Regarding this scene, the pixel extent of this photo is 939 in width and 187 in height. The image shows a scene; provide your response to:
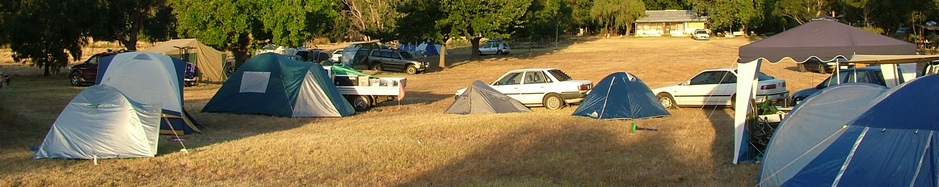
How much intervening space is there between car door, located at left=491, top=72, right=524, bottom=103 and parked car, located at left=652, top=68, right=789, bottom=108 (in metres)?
3.32

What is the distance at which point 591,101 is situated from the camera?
1683 centimetres

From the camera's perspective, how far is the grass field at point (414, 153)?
981cm

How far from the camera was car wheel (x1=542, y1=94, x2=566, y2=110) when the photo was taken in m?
19.4

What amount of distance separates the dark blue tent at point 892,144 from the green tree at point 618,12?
255 feet

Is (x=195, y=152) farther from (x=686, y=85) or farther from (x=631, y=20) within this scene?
(x=631, y=20)

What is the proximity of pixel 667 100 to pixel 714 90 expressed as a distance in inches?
43.4

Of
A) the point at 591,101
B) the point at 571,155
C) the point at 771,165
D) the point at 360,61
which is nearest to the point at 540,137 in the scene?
the point at 571,155

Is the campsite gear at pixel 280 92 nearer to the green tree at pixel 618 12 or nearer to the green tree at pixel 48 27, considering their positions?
the green tree at pixel 48 27

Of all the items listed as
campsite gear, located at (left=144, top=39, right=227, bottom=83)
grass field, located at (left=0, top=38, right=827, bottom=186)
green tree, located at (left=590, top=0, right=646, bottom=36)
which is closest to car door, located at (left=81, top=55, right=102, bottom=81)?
campsite gear, located at (left=144, top=39, right=227, bottom=83)

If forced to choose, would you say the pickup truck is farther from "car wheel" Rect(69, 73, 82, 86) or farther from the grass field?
"car wheel" Rect(69, 73, 82, 86)

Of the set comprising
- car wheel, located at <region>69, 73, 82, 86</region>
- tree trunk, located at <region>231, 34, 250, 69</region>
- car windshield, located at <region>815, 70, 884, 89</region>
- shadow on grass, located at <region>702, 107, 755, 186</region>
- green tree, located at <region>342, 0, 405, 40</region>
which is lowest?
shadow on grass, located at <region>702, 107, 755, 186</region>

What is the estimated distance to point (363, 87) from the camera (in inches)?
782

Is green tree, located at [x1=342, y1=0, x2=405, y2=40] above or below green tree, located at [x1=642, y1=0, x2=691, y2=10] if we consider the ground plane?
below

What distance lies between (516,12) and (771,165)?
1286 inches
